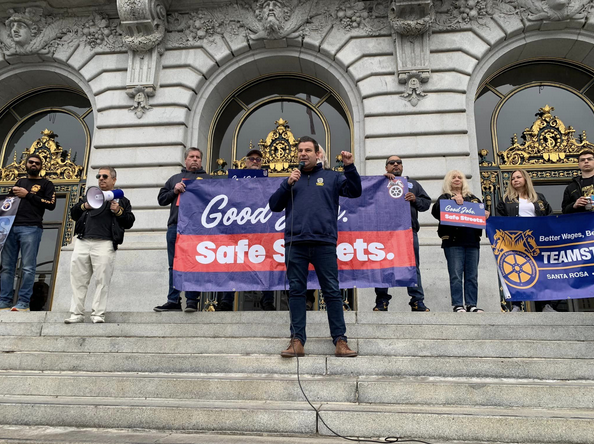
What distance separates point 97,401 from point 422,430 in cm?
273

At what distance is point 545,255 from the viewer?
6.88 meters

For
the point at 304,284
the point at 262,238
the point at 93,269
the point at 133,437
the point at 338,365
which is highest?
the point at 262,238

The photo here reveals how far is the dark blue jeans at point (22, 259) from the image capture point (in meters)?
7.33

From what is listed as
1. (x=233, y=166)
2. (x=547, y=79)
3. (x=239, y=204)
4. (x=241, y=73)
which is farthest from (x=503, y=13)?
(x=239, y=204)

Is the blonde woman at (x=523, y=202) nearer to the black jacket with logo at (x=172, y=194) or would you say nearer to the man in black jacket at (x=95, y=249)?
the black jacket with logo at (x=172, y=194)

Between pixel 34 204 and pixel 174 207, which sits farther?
pixel 34 204

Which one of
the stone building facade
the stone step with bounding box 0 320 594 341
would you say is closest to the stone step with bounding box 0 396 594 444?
the stone step with bounding box 0 320 594 341

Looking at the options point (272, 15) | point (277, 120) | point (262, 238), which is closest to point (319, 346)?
point (262, 238)

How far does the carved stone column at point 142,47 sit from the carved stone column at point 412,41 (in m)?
5.56

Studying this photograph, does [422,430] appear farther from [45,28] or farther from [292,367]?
[45,28]

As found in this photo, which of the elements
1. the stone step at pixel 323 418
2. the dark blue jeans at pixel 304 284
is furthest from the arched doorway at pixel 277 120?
the stone step at pixel 323 418

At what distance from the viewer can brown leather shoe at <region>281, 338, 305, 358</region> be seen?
15.3 ft

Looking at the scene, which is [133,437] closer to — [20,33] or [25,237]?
[25,237]

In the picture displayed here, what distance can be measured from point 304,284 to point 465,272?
10.3 ft
